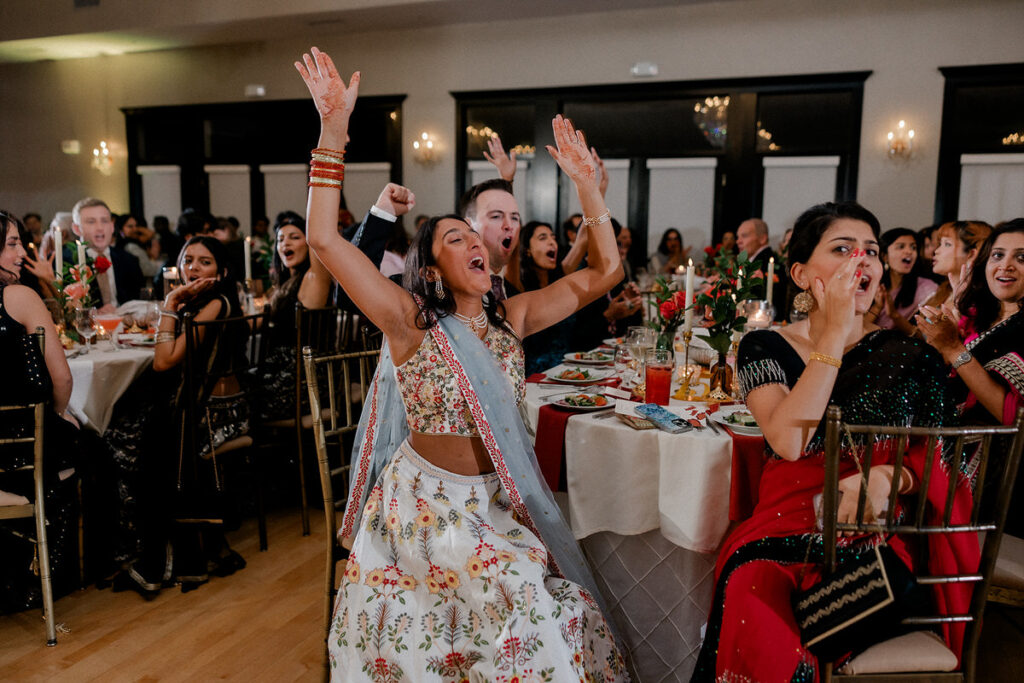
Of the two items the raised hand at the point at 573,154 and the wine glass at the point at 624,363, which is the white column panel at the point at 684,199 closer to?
the wine glass at the point at 624,363

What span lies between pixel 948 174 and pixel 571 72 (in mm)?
4234

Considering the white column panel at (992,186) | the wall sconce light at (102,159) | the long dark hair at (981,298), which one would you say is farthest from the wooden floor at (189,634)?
the wall sconce light at (102,159)

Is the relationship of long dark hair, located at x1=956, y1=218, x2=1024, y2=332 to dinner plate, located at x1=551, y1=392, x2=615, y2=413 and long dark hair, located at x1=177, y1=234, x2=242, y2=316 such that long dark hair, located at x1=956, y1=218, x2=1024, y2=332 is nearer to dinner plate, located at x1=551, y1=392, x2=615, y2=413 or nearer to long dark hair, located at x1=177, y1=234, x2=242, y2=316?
dinner plate, located at x1=551, y1=392, x2=615, y2=413

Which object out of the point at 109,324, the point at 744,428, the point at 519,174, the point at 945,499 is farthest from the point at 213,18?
the point at 945,499

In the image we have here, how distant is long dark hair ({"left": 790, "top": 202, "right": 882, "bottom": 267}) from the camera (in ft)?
5.59

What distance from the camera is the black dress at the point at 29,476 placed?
246 centimetres

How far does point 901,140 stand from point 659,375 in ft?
22.2

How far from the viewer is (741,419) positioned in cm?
204

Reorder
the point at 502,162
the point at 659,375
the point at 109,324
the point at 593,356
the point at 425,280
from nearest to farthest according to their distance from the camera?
the point at 425,280, the point at 659,375, the point at 502,162, the point at 593,356, the point at 109,324

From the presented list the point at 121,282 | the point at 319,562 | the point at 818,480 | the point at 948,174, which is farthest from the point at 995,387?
the point at 948,174

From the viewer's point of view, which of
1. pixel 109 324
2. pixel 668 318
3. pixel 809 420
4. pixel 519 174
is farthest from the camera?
pixel 519 174

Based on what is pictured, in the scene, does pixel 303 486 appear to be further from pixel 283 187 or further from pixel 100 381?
pixel 283 187

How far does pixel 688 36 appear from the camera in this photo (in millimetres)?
8172

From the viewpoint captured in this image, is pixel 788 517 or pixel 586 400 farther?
pixel 586 400
